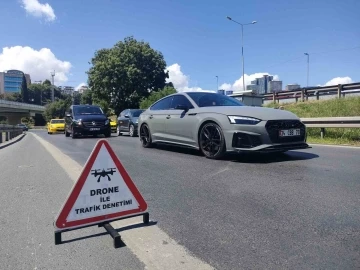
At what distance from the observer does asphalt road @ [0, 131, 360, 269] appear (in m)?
→ 2.41

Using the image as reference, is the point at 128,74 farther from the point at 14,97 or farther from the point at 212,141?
the point at 14,97

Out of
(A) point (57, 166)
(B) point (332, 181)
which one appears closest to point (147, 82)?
(A) point (57, 166)

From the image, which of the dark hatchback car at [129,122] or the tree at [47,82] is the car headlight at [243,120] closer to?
the dark hatchback car at [129,122]

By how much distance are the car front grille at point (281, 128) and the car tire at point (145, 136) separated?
399 centimetres

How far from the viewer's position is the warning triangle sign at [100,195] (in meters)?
2.75

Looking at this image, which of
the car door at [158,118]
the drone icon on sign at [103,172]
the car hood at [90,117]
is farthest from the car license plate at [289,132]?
the car hood at [90,117]

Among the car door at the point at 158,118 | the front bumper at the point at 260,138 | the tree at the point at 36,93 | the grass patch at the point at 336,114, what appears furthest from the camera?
the tree at the point at 36,93

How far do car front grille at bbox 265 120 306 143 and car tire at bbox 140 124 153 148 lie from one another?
13.1ft

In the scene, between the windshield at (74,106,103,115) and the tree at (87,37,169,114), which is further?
the tree at (87,37,169,114)

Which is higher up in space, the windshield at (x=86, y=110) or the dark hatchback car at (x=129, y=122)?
the windshield at (x=86, y=110)

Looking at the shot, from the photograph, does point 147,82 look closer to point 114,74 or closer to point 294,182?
point 114,74

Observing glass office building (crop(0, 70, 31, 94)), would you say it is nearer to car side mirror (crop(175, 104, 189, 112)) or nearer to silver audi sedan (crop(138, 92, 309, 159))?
silver audi sedan (crop(138, 92, 309, 159))

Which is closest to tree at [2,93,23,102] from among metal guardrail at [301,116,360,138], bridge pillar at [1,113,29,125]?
bridge pillar at [1,113,29,125]

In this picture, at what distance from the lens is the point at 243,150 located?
5.75m
